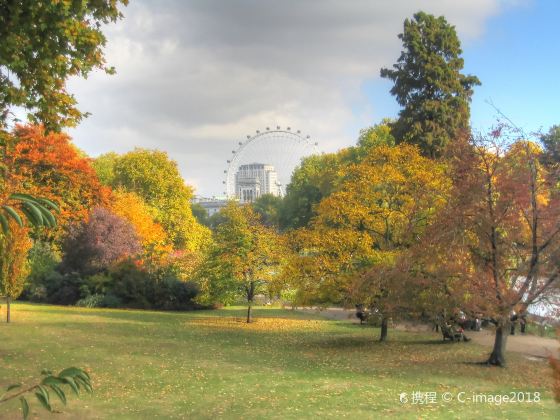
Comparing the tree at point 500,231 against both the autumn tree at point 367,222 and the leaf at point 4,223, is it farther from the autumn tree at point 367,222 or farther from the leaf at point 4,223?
the leaf at point 4,223

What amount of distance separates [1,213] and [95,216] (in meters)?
33.4

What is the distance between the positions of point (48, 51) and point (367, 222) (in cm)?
1300

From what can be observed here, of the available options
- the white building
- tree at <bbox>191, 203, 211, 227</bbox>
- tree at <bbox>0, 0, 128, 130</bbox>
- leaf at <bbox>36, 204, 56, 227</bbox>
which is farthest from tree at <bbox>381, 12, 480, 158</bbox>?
tree at <bbox>191, 203, 211, 227</bbox>

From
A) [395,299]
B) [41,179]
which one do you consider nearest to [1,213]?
[395,299]

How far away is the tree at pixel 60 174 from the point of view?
112 ft

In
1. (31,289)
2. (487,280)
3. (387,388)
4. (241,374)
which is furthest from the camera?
(31,289)

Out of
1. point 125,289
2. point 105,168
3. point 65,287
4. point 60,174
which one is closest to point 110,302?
point 125,289

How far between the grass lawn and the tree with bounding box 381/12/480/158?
13.1m

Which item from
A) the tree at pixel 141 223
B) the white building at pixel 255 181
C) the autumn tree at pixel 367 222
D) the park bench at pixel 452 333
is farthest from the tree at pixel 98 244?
the white building at pixel 255 181

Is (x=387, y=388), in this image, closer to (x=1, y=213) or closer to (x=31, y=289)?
(x=1, y=213)

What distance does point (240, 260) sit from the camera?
2481 centimetres

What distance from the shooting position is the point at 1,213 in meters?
2.31

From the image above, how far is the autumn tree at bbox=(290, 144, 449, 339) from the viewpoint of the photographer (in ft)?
60.2

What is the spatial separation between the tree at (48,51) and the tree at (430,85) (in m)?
23.8
